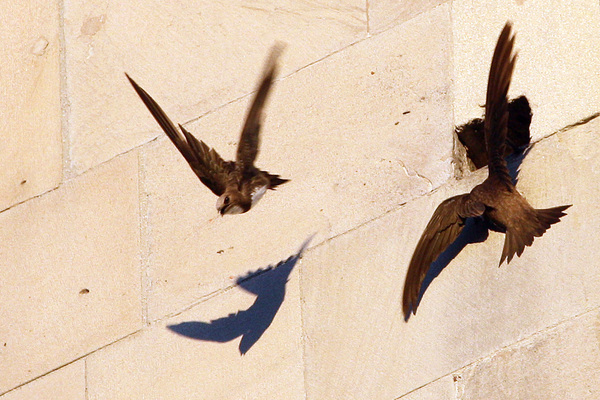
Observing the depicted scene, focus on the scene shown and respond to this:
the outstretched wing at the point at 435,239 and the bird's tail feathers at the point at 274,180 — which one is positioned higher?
the outstretched wing at the point at 435,239

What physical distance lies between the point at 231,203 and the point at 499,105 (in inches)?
43.1

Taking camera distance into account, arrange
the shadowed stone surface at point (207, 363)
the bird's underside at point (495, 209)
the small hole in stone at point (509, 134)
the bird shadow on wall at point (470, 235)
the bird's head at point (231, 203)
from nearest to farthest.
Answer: the bird's underside at point (495, 209) < the bird shadow on wall at point (470, 235) < the small hole in stone at point (509, 134) < the shadowed stone surface at point (207, 363) < the bird's head at point (231, 203)

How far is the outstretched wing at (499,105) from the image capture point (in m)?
3.91

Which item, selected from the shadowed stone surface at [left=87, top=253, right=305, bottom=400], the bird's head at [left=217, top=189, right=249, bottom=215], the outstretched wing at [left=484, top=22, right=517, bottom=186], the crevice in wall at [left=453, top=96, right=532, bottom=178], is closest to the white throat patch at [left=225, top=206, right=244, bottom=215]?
the bird's head at [left=217, top=189, right=249, bottom=215]

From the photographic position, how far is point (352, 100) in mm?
4652

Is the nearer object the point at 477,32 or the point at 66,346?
the point at 477,32

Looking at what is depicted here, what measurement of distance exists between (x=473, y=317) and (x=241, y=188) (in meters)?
1.01

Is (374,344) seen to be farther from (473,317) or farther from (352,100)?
(352,100)

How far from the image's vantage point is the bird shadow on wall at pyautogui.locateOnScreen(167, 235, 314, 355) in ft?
14.6

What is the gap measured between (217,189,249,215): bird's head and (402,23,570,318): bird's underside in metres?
0.78

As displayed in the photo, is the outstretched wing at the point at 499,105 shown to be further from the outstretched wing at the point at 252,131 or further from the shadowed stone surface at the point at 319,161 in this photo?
the outstretched wing at the point at 252,131

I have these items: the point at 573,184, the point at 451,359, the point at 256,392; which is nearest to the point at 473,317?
the point at 451,359

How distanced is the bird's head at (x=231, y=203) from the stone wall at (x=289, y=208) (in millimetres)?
61

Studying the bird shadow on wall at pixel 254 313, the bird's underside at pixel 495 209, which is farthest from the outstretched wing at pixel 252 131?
the bird's underside at pixel 495 209
